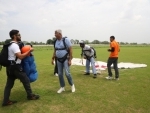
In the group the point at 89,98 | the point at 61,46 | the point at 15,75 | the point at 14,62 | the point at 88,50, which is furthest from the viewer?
the point at 88,50

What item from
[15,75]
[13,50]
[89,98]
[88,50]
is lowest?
[89,98]

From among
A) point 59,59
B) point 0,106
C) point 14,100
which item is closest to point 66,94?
point 59,59

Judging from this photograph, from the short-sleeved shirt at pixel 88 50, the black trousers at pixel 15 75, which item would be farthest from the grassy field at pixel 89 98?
the short-sleeved shirt at pixel 88 50

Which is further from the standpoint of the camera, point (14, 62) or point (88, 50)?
point (88, 50)

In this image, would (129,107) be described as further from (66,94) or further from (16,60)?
(16,60)

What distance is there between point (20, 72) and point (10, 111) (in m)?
1.13

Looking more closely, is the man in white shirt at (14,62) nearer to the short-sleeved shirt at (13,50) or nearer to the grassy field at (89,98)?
the short-sleeved shirt at (13,50)

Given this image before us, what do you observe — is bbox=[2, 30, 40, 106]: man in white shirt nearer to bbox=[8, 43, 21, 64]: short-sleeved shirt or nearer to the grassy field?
bbox=[8, 43, 21, 64]: short-sleeved shirt

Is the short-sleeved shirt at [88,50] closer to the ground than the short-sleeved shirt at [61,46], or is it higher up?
closer to the ground

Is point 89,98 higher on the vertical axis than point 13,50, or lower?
lower

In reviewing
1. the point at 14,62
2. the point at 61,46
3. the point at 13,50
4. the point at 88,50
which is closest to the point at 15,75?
the point at 14,62

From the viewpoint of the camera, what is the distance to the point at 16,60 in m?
5.28

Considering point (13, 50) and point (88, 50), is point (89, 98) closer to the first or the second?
point (13, 50)

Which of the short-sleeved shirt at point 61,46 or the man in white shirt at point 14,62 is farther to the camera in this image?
the short-sleeved shirt at point 61,46
